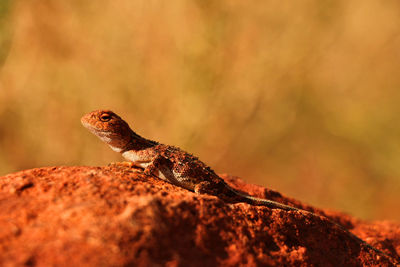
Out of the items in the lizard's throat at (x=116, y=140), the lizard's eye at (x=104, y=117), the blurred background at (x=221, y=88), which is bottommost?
the lizard's throat at (x=116, y=140)

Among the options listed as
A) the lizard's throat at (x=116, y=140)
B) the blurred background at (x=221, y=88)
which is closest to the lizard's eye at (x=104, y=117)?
the lizard's throat at (x=116, y=140)

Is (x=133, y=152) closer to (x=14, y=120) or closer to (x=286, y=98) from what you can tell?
(x=286, y=98)

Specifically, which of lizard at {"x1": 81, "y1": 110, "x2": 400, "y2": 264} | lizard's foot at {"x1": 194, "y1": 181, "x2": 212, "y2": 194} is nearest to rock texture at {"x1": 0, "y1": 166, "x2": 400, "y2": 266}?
lizard at {"x1": 81, "y1": 110, "x2": 400, "y2": 264}

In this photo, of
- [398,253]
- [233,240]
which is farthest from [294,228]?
[398,253]

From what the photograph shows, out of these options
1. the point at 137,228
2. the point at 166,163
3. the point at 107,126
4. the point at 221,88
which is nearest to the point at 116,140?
the point at 107,126

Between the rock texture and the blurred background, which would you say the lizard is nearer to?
the rock texture

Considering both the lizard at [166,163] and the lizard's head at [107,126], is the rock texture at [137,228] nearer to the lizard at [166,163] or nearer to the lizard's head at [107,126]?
Answer: the lizard at [166,163]

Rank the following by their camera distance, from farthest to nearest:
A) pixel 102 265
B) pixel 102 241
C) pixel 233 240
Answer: pixel 233 240, pixel 102 241, pixel 102 265
